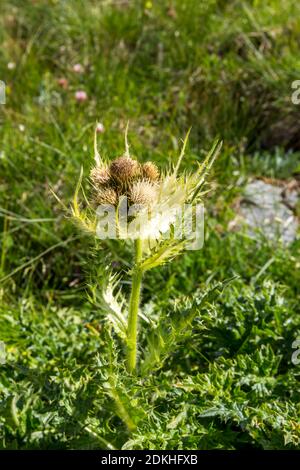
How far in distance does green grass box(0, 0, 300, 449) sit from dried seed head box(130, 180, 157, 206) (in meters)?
0.19

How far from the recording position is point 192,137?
11.8 feet

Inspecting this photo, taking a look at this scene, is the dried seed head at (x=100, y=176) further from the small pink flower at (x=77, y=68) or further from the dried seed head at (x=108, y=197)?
the small pink flower at (x=77, y=68)

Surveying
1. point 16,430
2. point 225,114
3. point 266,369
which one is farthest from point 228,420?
point 225,114

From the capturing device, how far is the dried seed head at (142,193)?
1.75 metres

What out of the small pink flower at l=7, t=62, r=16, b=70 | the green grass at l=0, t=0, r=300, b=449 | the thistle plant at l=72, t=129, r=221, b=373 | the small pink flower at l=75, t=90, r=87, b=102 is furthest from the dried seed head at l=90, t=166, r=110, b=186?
the small pink flower at l=7, t=62, r=16, b=70

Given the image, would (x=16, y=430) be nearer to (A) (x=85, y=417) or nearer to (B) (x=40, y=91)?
(A) (x=85, y=417)

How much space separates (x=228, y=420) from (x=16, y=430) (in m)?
0.61

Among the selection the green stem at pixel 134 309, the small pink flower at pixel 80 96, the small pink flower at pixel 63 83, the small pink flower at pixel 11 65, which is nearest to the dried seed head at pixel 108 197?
the green stem at pixel 134 309

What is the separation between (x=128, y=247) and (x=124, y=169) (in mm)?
1142

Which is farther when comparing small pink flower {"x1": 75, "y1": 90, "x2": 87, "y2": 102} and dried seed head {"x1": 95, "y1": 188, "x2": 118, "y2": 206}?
small pink flower {"x1": 75, "y1": 90, "x2": 87, "y2": 102}

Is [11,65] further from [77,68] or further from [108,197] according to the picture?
[108,197]

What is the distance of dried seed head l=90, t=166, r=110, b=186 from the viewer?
5.92 feet

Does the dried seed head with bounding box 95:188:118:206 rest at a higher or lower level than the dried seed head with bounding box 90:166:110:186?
lower

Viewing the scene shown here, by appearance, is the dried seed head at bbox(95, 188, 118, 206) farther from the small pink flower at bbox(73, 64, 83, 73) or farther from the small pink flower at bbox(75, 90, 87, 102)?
the small pink flower at bbox(73, 64, 83, 73)
